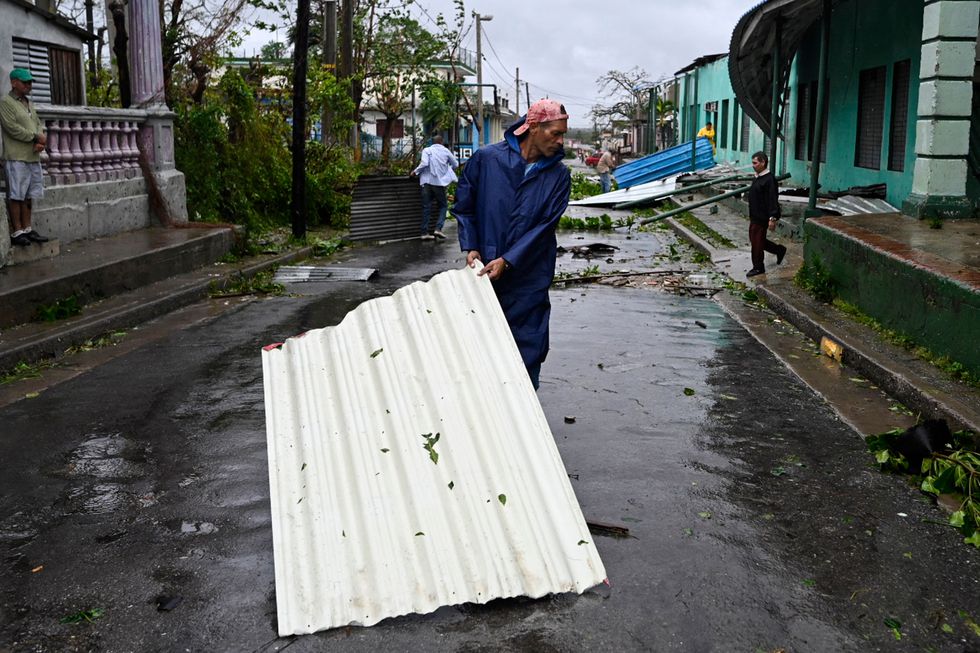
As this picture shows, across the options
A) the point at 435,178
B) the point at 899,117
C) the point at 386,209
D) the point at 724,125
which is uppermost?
the point at 724,125

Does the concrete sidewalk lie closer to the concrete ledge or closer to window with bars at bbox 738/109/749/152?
the concrete ledge

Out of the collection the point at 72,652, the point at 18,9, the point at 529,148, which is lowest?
the point at 72,652

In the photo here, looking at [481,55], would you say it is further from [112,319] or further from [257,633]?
[257,633]

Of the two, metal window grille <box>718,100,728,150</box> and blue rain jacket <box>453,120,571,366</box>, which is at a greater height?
metal window grille <box>718,100,728,150</box>

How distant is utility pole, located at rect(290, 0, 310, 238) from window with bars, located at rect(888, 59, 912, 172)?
30.0ft

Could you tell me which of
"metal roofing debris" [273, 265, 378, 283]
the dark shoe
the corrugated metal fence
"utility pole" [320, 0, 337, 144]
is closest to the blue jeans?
the corrugated metal fence

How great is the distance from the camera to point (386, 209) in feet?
60.1

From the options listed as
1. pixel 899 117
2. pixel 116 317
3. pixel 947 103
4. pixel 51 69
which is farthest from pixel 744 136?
pixel 116 317

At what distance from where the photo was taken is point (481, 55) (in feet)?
179

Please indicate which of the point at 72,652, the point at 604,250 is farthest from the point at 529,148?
the point at 604,250

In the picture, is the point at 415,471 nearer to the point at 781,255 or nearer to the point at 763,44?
the point at 781,255

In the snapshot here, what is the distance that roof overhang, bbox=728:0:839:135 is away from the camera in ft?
58.0

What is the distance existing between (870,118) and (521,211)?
541 inches

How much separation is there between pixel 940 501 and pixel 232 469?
3.58m
